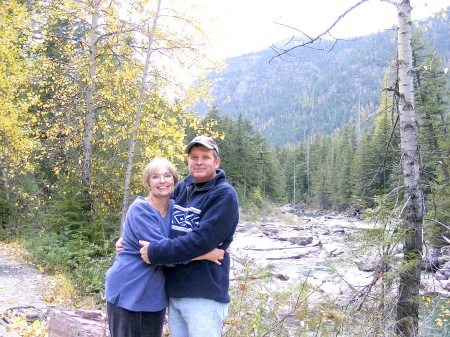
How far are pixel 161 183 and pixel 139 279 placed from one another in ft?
2.12

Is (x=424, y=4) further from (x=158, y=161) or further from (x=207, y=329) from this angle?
(x=207, y=329)

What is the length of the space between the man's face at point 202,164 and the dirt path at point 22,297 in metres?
3.15

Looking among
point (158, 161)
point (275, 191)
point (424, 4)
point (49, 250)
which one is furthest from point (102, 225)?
point (275, 191)

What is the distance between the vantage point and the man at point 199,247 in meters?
2.64

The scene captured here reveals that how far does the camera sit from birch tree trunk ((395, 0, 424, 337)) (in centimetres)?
426

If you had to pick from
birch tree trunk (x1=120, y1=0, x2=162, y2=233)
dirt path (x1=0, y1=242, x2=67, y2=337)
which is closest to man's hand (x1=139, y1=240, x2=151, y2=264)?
dirt path (x1=0, y1=242, x2=67, y2=337)

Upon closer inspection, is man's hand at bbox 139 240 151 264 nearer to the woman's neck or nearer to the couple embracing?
the couple embracing

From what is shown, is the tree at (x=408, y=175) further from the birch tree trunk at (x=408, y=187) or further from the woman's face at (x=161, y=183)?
the woman's face at (x=161, y=183)

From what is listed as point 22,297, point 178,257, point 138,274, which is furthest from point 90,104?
point 178,257

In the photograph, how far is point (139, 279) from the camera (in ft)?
9.16

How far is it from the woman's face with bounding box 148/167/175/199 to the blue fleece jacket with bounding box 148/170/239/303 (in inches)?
5.3

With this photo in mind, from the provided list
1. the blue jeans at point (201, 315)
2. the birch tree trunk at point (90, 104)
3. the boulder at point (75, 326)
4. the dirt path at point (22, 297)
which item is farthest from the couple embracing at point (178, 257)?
the birch tree trunk at point (90, 104)

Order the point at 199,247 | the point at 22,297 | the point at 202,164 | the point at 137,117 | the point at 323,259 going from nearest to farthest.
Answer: the point at 199,247 < the point at 202,164 < the point at 323,259 < the point at 22,297 < the point at 137,117

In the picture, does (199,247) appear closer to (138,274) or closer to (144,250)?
(144,250)
